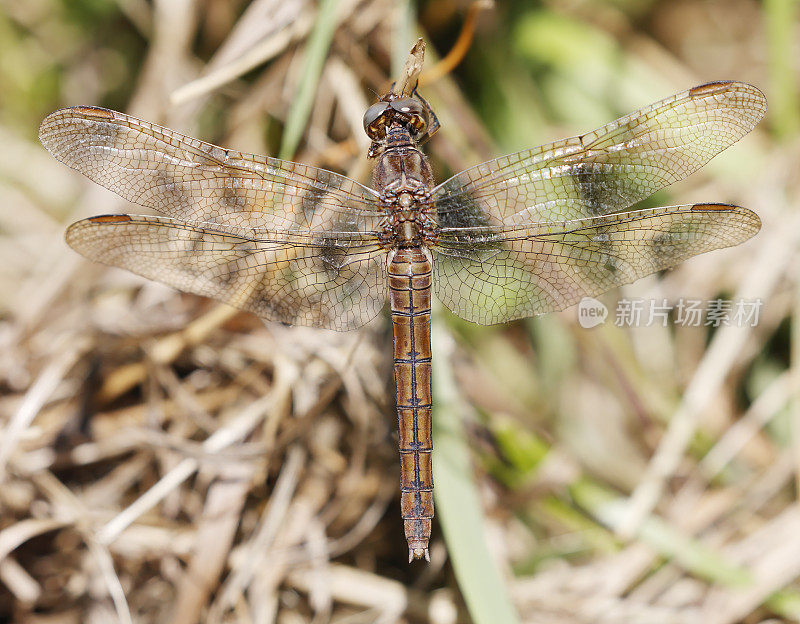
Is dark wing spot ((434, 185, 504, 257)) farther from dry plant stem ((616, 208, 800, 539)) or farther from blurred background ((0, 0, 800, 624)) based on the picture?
dry plant stem ((616, 208, 800, 539))

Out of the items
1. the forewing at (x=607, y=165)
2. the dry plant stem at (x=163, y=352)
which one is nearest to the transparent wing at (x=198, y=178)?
the forewing at (x=607, y=165)

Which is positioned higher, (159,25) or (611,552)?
(159,25)

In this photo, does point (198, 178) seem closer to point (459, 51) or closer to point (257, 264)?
point (257, 264)

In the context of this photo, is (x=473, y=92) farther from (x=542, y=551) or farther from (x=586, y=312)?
(x=542, y=551)

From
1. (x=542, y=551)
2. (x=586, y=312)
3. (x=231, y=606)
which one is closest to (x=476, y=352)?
(x=586, y=312)

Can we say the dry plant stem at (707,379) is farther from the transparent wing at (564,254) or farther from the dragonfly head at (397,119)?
the dragonfly head at (397,119)

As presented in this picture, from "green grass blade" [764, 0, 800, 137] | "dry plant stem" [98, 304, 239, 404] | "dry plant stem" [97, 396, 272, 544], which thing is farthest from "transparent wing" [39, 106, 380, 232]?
"green grass blade" [764, 0, 800, 137]

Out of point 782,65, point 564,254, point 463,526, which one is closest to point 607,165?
point 564,254
